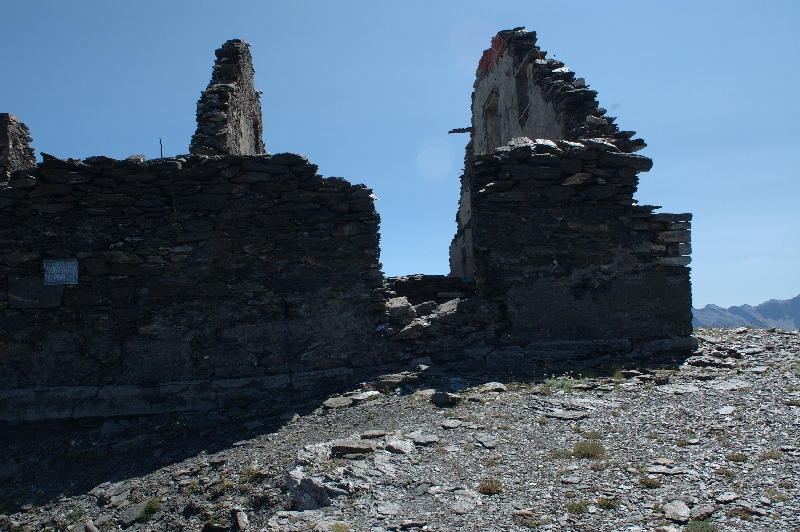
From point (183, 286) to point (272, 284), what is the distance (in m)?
0.99

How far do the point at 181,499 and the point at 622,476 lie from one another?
11.0 ft

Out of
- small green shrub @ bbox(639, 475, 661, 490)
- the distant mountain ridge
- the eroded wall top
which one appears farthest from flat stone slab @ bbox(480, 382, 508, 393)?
the distant mountain ridge

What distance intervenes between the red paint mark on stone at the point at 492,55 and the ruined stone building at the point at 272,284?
6260mm

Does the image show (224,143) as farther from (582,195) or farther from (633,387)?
(633,387)

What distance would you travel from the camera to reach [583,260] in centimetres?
744

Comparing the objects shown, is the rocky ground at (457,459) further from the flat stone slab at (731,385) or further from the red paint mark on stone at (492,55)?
the red paint mark on stone at (492,55)

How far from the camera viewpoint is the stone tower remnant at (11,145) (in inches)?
353

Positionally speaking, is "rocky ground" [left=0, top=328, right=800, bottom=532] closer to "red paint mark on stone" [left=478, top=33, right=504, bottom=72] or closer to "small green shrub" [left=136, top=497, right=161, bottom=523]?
"small green shrub" [left=136, top=497, right=161, bottom=523]

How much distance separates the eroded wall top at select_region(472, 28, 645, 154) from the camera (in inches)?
362

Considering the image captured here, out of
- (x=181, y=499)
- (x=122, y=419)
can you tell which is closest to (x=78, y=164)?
(x=122, y=419)

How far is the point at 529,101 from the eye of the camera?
11.5 m

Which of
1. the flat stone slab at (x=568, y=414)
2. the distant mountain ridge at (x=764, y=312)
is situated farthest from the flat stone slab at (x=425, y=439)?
the distant mountain ridge at (x=764, y=312)

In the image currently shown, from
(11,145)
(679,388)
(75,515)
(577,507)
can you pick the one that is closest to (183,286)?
(75,515)

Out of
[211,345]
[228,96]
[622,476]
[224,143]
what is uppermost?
[228,96]
